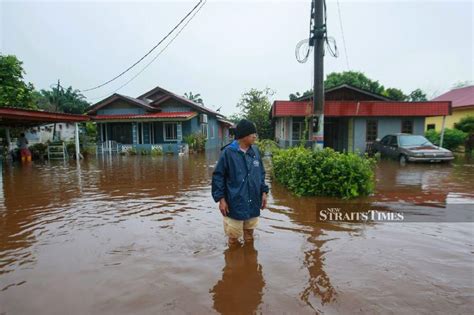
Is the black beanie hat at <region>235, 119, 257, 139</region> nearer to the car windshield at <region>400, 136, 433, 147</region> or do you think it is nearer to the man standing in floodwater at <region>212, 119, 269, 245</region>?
the man standing in floodwater at <region>212, 119, 269, 245</region>

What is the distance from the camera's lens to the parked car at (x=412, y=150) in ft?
44.9

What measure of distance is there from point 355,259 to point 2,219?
20.7 feet

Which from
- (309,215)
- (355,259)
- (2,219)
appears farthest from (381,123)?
(2,219)

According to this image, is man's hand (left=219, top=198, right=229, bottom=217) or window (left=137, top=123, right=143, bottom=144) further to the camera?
window (left=137, top=123, right=143, bottom=144)

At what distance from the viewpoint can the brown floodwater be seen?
2.83 m

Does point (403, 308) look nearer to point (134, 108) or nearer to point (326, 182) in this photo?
point (326, 182)

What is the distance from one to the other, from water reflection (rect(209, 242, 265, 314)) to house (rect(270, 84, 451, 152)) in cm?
1310

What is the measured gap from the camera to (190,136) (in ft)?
75.2

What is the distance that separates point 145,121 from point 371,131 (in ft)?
52.8

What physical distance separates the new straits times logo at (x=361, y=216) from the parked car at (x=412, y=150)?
31.3 feet

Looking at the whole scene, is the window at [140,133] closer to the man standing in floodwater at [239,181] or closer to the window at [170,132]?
the window at [170,132]

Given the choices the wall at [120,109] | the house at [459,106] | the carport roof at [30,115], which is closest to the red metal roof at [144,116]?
the wall at [120,109]

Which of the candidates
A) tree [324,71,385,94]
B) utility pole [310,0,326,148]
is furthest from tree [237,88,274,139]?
utility pole [310,0,326,148]

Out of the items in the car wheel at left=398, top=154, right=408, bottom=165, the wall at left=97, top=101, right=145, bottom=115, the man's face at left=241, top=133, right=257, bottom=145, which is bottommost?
the car wheel at left=398, top=154, right=408, bottom=165
